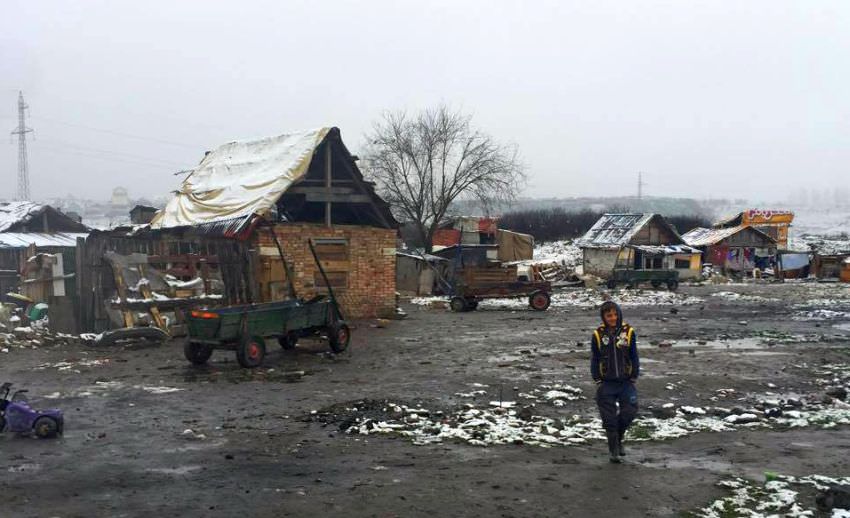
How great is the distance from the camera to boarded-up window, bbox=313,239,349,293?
68.7ft

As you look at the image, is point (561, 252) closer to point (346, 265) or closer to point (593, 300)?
point (593, 300)

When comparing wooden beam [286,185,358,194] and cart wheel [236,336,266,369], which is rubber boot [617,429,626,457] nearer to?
cart wheel [236,336,266,369]

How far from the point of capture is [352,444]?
771cm

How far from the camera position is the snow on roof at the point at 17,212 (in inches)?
1350

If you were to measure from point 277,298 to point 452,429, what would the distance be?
11.9 meters

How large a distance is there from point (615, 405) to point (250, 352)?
293 inches

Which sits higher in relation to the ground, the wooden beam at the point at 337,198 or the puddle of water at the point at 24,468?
the wooden beam at the point at 337,198

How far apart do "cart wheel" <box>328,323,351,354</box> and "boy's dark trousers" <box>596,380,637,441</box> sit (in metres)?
8.21

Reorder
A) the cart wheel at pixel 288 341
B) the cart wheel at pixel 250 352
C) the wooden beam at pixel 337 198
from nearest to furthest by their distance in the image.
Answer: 1. the cart wheel at pixel 250 352
2. the cart wheel at pixel 288 341
3. the wooden beam at pixel 337 198

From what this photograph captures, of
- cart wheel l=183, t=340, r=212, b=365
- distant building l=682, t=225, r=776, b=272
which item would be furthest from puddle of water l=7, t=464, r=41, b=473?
distant building l=682, t=225, r=776, b=272

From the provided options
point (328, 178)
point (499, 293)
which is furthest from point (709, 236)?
point (328, 178)

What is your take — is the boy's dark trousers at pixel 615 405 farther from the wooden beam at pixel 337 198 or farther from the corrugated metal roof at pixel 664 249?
the corrugated metal roof at pixel 664 249

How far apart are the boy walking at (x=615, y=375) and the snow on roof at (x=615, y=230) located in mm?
43115

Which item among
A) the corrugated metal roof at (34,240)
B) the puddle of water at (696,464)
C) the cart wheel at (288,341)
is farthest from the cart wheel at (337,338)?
the corrugated metal roof at (34,240)
